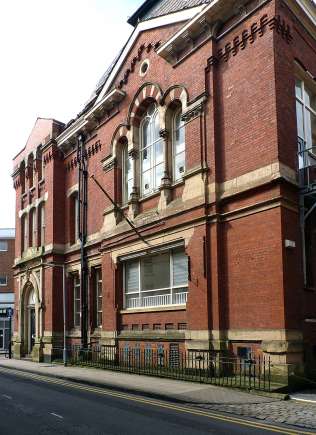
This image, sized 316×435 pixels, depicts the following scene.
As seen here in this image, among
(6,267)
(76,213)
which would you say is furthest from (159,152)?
(6,267)

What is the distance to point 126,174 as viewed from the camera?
22.9 m

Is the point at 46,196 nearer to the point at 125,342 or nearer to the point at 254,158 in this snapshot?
the point at 125,342

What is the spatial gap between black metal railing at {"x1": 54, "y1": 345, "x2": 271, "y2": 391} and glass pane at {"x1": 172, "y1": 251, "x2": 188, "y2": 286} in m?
2.30

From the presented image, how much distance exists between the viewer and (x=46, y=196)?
96.8 ft

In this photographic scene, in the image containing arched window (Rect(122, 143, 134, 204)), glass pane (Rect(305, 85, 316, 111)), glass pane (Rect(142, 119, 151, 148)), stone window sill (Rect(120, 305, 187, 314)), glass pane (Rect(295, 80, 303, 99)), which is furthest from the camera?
arched window (Rect(122, 143, 134, 204))

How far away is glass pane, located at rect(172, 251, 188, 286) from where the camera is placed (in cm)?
1864

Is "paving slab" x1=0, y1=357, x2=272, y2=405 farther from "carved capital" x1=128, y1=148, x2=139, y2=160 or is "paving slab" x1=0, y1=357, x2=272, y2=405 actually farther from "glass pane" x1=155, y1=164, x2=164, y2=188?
"carved capital" x1=128, y1=148, x2=139, y2=160

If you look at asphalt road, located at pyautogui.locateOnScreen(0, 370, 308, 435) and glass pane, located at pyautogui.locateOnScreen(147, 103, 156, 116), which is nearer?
asphalt road, located at pyautogui.locateOnScreen(0, 370, 308, 435)

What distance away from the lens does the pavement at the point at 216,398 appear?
35.7 feet

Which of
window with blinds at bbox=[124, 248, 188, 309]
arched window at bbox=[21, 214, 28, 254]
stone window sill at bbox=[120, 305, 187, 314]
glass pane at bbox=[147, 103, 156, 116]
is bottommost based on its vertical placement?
stone window sill at bbox=[120, 305, 187, 314]

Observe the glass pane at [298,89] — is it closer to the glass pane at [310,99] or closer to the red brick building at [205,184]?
the red brick building at [205,184]

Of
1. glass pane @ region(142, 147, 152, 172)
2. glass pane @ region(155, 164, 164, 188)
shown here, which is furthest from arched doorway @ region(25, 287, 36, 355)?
glass pane @ region(155, 164, 164, 188)

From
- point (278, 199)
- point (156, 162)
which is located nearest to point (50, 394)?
point (278, 199)

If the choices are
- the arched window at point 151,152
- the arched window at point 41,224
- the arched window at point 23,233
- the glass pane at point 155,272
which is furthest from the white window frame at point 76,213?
the glass pane at point 155,272
